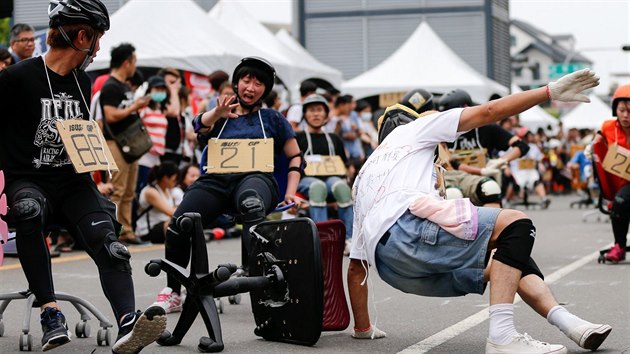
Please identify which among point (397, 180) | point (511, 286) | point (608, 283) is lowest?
point (608, 283)

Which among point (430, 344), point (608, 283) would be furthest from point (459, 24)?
point (430, 344)

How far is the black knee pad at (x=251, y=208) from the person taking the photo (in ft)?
24.3

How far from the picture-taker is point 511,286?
225 inches

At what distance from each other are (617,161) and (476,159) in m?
1.55

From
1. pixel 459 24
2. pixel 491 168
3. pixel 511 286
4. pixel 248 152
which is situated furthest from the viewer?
pixel 459 24

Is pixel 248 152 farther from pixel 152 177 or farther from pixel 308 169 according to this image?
pixel 152 177

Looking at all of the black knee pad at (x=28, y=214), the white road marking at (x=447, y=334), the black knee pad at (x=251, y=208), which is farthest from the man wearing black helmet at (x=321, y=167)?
the black knee pad at (x=28, y=214)

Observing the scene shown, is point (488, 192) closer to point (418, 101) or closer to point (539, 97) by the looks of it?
point (418, 101)

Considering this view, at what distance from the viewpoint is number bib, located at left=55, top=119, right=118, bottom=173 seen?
6168 millimetres

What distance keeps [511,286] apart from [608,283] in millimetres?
4203

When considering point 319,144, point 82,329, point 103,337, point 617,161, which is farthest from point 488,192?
point 103,337

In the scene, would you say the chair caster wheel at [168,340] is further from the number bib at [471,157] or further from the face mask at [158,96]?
the face mask at [158,96]

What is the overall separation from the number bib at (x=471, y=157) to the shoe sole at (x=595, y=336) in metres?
5.84

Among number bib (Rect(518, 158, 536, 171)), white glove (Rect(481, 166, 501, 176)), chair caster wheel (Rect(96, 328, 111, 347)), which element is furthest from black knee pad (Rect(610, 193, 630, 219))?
number bib (Rect(518, 158, 536, 171))
